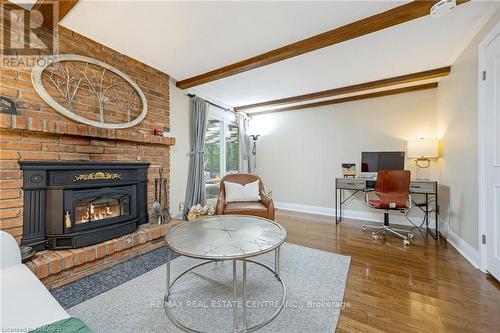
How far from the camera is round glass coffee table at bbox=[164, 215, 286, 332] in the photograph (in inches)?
49.0

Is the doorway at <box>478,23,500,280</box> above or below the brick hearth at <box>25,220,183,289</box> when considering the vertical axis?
above

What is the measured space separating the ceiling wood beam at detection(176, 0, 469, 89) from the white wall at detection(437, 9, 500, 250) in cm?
78

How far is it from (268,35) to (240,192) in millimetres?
2022

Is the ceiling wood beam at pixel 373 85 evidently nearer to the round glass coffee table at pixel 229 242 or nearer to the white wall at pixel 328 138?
the white wall at pixel 328 138

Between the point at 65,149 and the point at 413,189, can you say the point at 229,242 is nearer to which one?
the point at 65,149

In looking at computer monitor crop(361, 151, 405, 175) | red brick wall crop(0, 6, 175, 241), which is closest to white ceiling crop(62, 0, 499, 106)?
red brick wall crop(0, 6, 175, 241)

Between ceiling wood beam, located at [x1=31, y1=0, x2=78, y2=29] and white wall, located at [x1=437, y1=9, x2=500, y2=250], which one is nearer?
ceiling wood beam, located at [x1=31, y1=0, x2=78, y2=29]

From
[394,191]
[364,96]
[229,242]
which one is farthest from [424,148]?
[229,242]

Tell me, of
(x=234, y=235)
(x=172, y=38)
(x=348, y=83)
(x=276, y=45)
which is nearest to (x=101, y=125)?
(x=172, y=38)

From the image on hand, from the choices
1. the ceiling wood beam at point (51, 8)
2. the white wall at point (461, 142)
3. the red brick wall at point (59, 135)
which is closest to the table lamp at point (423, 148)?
the white wall at point (461, 142)

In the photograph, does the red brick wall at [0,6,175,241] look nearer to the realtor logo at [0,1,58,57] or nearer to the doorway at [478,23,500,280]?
the realtor logo at [0,1,58,57]

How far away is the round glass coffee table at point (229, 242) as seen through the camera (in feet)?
4.09

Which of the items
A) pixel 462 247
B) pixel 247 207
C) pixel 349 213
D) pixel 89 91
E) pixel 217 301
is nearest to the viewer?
pixel 217 301

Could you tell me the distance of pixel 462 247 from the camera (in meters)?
2.39
